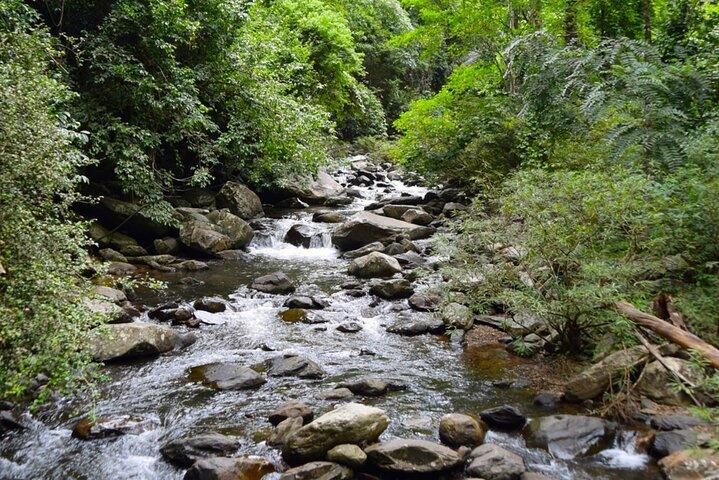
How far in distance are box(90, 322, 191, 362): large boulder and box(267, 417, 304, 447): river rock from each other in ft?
9.27

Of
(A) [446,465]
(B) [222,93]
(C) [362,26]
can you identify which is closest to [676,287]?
(A) [446,465]

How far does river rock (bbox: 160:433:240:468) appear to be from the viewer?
469 cm

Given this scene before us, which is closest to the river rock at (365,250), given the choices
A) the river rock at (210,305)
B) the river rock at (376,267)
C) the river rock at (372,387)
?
the river rock at (376,267)

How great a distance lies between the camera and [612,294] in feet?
18.4

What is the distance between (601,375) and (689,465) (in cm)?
152

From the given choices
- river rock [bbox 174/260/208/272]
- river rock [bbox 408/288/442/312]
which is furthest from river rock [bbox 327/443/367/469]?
→ river rock [bbox 174/260/208/272]

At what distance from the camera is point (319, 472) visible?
4301mm

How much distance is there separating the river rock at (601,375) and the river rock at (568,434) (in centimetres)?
55

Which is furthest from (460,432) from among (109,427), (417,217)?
(417,217)

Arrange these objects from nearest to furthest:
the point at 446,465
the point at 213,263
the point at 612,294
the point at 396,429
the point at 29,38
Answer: the point at 446,465, the point at 396,429, the point at 612,294, the point at 29,38, the point at 213,263

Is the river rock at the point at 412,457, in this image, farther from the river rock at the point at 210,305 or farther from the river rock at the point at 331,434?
the river rock at the point at 210,305

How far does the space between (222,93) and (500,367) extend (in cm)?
990

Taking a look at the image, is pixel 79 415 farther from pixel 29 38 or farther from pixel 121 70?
pixel 121 70

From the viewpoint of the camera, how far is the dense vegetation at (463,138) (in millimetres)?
4766
